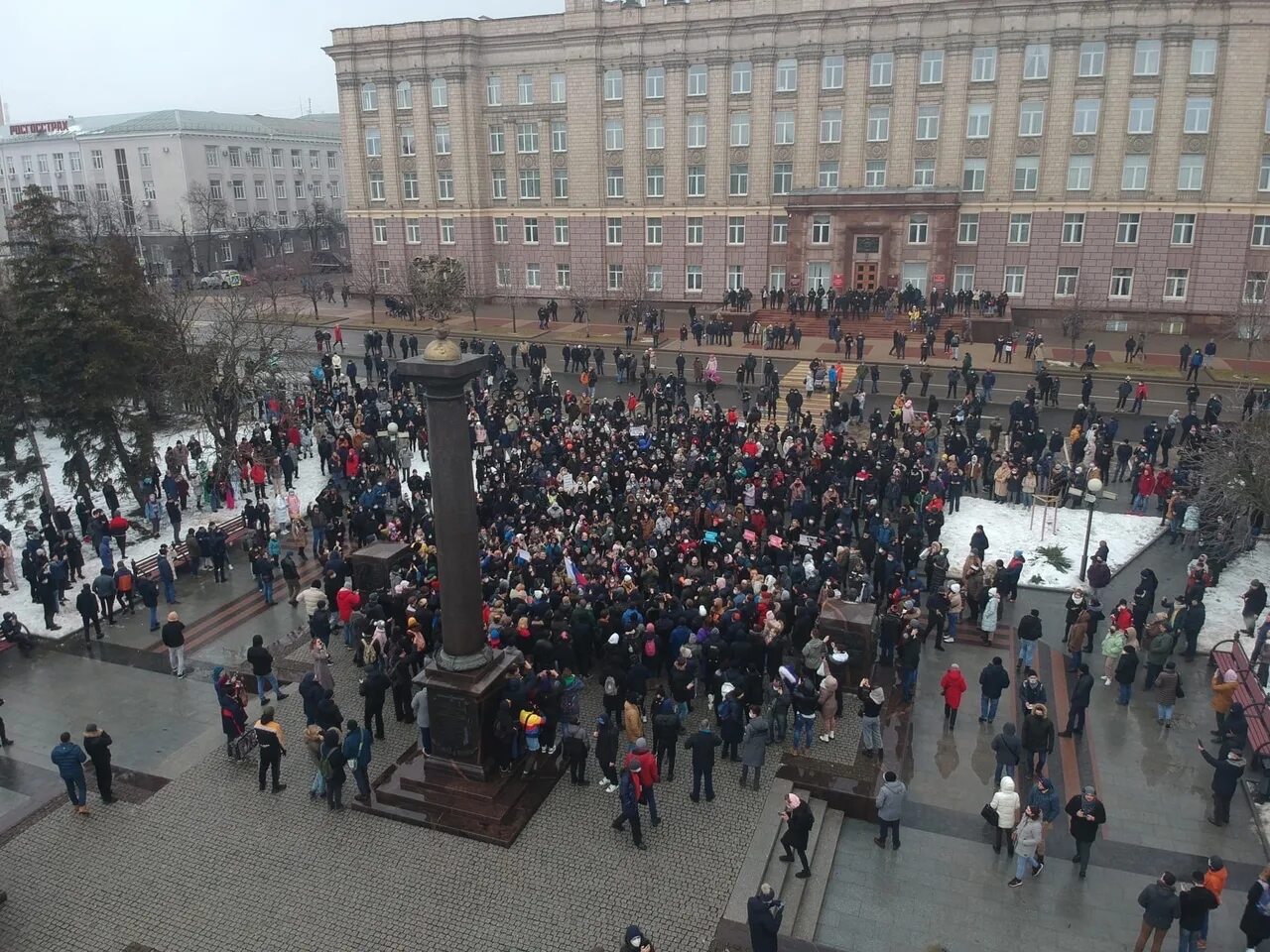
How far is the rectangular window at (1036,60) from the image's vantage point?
1933 inches

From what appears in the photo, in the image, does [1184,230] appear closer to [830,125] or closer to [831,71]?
[830,125]

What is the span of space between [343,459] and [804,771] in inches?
727

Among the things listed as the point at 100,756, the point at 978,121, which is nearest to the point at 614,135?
the point at 978,121

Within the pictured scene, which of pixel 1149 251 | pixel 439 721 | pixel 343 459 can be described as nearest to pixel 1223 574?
pixel 439 721

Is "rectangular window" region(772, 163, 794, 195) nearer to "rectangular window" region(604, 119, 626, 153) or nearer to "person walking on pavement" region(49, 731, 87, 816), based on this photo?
"rectangular window" region(604, 119, 626, 153)

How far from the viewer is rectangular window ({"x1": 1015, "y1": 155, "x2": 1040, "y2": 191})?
166 ft

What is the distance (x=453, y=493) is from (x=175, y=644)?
826 cm

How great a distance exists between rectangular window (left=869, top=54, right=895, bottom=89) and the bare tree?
193 feet

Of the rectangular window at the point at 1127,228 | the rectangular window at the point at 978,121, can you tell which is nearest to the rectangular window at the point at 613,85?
the rectangular window at the point at 978,121

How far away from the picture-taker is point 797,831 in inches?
511

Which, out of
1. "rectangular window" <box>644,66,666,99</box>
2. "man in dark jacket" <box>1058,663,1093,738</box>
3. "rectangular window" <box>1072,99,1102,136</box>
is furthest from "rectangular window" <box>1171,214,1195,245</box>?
"man in dark jacket" <box>1058,663,1093,738</box>

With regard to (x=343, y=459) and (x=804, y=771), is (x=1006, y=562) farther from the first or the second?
(x=343, y=459)

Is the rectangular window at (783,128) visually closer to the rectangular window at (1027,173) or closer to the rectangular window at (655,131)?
the rectangular window at (655,131)

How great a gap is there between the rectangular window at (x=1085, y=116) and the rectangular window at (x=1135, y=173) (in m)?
2.34
